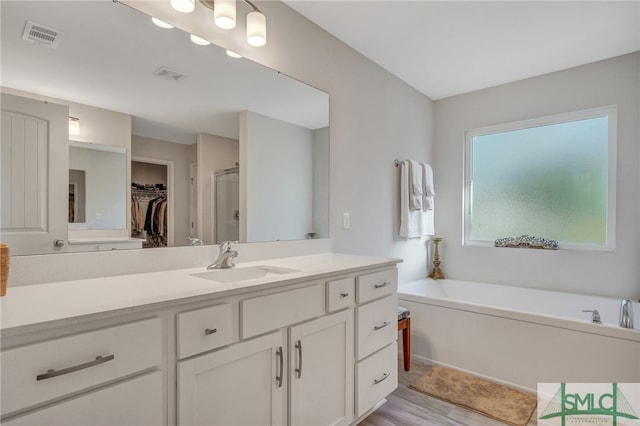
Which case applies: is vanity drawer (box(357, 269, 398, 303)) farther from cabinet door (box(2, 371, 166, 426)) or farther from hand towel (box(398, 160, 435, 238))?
hand towel (box(398, 160, 435, 238))

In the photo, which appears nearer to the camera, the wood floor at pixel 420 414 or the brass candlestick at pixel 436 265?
the wood floor at pixel 420 414

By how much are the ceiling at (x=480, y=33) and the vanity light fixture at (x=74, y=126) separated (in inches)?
52.7

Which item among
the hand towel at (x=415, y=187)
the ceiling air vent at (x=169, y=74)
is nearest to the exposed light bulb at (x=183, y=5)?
the ceiling air vent at (x=169, y=74)

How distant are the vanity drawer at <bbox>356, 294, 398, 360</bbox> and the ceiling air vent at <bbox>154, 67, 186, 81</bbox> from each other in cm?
140

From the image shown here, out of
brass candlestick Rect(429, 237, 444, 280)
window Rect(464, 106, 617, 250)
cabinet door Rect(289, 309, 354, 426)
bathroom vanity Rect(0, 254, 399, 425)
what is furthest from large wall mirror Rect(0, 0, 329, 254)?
window Rect(464, 106, 617, 250)

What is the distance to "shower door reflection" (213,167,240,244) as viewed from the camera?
5.40ft

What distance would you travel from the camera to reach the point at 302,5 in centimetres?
194

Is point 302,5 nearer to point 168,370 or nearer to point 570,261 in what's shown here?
point 168,370

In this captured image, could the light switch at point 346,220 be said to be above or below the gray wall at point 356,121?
below

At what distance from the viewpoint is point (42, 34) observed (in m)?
1.15

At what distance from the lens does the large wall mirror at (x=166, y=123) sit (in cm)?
117

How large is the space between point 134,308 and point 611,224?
11.0 ft

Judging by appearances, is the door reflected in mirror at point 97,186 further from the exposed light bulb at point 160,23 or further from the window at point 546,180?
the window at point 546,180

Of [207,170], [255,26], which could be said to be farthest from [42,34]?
[255,26]
